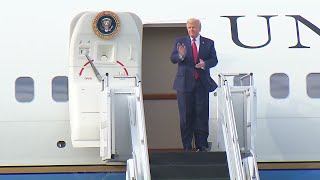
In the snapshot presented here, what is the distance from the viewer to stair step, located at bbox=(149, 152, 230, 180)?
984cm

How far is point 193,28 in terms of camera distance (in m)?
10.6

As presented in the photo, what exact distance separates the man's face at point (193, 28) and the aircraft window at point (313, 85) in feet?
5.93

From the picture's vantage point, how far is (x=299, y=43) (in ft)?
37.7

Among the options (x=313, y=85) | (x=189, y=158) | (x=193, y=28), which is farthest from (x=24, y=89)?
(x=313, y=85)

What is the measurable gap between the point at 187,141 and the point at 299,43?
2.18 m

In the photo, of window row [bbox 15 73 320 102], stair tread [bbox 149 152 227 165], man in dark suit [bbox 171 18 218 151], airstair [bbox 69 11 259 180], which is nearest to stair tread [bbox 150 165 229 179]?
airstair [bbox 69 11 259 180]

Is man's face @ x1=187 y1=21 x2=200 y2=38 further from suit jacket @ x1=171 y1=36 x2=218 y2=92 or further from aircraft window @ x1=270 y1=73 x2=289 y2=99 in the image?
aircraft window @ x1=270 y1=73 x2=289 y2=99

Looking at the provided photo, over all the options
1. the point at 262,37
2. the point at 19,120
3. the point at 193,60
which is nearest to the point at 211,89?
the point at 193,60

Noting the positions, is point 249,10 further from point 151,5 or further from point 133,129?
point 133,129

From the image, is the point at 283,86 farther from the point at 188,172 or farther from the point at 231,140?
the point at 188,172

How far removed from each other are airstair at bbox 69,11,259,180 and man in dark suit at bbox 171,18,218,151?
8.4 inches

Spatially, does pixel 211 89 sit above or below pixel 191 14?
below

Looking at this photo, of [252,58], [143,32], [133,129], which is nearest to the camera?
[133,129]

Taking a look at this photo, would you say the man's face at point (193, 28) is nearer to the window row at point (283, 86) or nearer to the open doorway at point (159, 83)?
the window row at point (283, 86)
